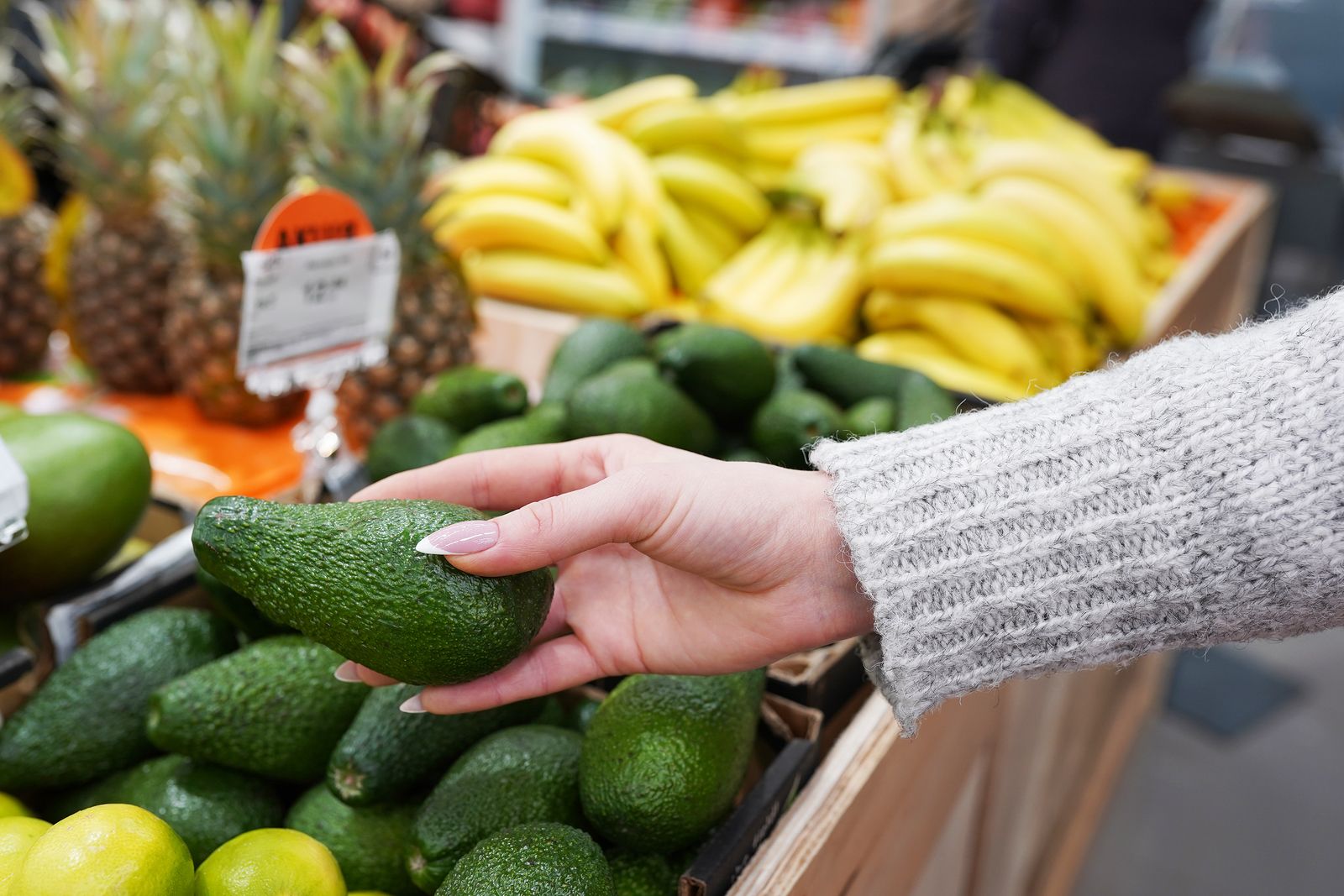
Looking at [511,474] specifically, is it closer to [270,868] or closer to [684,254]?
[270,868]

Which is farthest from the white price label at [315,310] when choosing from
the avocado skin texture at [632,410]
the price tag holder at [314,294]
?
the avocado skin texture at [632,410]

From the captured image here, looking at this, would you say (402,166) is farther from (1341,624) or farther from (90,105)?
(1341,624)

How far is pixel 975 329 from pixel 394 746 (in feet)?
4.01

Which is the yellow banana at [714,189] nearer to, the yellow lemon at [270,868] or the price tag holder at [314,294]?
the price tag holder at [314,294]

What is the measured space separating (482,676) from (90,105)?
1.24 meters

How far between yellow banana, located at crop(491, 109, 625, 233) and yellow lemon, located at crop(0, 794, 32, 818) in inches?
51.4

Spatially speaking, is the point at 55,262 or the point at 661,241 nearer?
the point at 55,262

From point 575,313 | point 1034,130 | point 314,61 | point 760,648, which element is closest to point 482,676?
point 760,648

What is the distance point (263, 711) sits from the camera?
29.2 inches

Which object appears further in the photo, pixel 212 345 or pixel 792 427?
pixel 212 345

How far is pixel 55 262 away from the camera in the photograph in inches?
65.2

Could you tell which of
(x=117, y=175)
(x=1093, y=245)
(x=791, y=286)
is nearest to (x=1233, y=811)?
(x=1093, y=245)

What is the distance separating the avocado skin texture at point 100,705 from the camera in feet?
2.47

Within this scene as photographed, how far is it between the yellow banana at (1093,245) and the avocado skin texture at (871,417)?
0.78 metres
